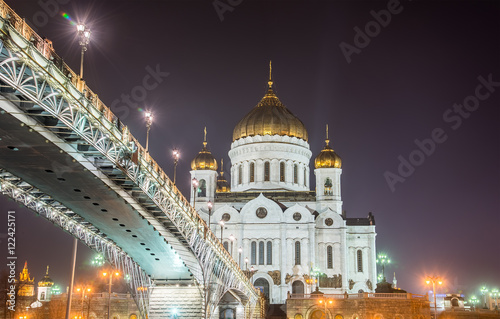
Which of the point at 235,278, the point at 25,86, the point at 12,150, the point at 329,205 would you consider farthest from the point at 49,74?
the point at 329,205

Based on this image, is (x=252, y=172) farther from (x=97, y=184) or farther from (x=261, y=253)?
(x=97, y=184)

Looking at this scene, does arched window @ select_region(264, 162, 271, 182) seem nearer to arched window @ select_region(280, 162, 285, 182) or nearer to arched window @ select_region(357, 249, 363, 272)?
arched window @ select_region(280, 162, 285, 182)

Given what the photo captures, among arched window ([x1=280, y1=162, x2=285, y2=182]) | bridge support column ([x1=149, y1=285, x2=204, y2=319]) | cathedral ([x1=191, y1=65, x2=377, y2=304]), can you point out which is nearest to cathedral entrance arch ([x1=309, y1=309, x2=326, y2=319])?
cathedral ([x1=191, y1=65, x2=377, y2=304])

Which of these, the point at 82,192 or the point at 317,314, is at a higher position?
the point at 82,192

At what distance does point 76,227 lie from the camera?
35719 mm

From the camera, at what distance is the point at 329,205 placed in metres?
78.9

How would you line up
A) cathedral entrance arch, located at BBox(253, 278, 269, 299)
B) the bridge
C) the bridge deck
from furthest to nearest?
cathedral entrance arch, located at BBox(253, 278, 269, 299) < the bridge deck < the bridge

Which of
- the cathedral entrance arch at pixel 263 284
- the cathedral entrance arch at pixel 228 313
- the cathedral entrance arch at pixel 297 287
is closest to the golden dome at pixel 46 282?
the cathedral entrance arch at pixel 228 313

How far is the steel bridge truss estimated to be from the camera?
29188 millimetres

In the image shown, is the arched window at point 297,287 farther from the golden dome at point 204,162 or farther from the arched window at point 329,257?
the golden dome at point 204,162

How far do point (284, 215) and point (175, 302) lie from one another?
31.9m

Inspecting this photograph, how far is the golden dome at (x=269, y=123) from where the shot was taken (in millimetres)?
83688

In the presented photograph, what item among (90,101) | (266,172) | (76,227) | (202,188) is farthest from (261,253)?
(90,101)

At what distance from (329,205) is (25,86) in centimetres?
6384
